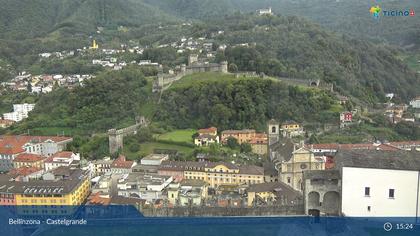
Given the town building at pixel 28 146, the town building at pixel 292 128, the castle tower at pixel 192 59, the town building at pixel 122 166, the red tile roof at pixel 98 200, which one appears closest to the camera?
the red tile roof at pixel 98 200

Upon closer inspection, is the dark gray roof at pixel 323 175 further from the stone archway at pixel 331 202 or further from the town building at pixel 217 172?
the town building at pixel 217 172

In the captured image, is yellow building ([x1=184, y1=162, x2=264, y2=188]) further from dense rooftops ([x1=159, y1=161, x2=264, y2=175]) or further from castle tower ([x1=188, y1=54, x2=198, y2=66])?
castle tower ([x1=188, y1=54, x2=198, y2=66])

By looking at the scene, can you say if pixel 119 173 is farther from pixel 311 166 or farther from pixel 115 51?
pixel 115 51

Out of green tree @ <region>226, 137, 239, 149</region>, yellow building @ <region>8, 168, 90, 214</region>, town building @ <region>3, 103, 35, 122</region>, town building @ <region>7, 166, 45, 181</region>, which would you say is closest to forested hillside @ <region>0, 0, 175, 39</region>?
town building @ <region>3, 103, 35, 122</region>

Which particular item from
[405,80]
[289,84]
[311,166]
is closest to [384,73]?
[405,80]

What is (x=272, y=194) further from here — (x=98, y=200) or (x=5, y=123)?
(x=5, y=123)

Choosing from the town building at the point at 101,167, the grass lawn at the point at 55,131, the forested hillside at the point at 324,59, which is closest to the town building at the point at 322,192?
the town building at the point at 101,167

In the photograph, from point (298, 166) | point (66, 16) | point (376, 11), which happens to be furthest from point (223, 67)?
point (66, 16)
